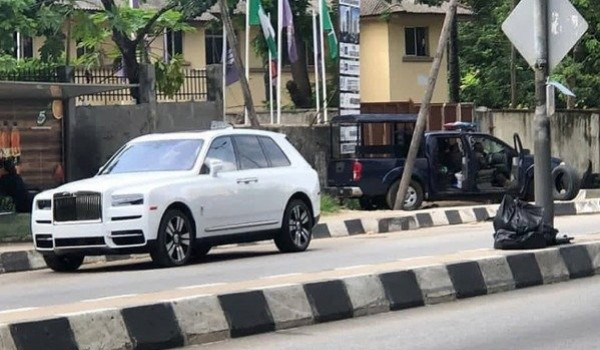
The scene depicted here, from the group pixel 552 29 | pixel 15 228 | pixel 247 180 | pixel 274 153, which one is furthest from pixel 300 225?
pixel 15 228

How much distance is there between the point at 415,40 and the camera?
171ft

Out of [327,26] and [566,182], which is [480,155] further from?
[327,26]

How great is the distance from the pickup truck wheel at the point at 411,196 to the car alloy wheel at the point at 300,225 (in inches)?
343

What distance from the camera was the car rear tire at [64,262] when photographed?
16.5 metres

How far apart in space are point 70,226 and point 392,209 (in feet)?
39.8

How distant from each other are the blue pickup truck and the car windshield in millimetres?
10001

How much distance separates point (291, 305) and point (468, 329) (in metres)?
1.47

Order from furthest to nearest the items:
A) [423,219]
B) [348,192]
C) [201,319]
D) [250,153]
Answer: [348,192] → [423,219] → [250,153] → [201,319]

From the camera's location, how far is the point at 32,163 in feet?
75.3

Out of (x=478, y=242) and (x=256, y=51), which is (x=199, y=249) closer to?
(x=478, y=242)

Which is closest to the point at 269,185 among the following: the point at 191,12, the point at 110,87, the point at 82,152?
the point at 110,87

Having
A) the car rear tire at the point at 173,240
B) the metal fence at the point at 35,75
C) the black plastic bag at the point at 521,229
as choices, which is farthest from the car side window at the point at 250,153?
the metal fence at the point at 35,75

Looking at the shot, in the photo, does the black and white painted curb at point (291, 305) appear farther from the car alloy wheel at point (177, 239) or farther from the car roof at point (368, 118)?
the car roof at point (368, 118)

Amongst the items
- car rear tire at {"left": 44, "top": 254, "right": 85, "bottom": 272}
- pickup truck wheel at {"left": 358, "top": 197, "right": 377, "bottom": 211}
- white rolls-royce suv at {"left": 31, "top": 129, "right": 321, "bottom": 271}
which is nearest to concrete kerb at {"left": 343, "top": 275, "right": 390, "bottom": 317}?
white rolls-royce suv at {"left": 31, "top": 129, "right": 321, "bottom": 271}
